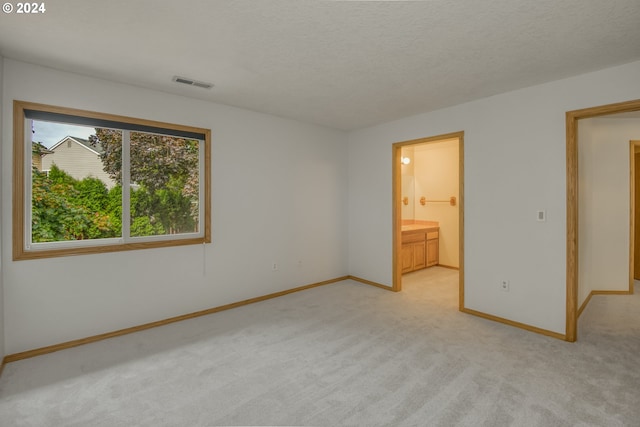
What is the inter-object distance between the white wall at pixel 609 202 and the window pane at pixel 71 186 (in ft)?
19.8

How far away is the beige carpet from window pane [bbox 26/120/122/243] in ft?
3.68

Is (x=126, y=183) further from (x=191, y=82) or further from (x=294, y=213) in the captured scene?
(x=294, y=213)

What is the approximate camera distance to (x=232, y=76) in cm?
298

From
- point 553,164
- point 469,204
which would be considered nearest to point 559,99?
point 553,164

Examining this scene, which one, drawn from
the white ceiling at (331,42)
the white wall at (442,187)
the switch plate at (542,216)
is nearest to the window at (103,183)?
the white ceiling at (331,42)

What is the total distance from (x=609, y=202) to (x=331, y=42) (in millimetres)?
4716

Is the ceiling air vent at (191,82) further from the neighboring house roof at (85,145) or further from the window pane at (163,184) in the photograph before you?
the neighboring house roof at (85,145)

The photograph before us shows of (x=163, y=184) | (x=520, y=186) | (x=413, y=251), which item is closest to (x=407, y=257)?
(x=413, y=251)

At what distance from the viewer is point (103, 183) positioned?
313cm

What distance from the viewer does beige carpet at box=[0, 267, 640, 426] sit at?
195 cm

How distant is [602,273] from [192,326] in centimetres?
564

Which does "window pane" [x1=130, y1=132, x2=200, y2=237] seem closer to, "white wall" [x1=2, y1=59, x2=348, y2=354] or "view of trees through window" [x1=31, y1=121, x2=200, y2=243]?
"view of trees through window" [x1=31, y1=121, x2=200, y2=243]

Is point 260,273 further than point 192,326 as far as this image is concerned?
Yes

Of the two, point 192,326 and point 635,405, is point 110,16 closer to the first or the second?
point 192,326
